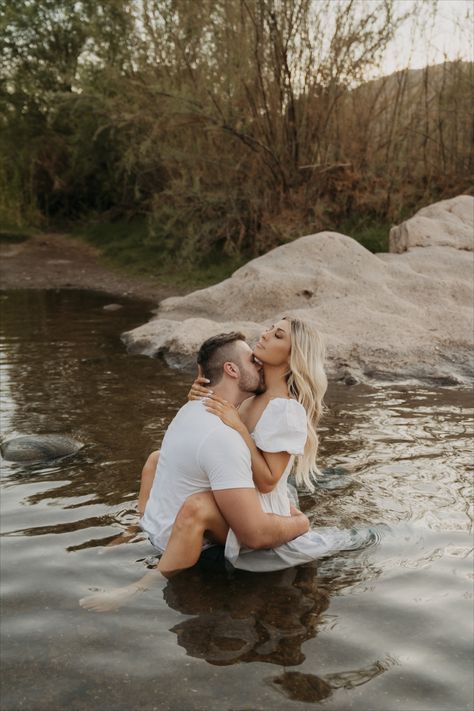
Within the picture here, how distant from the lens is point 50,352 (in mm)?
10367

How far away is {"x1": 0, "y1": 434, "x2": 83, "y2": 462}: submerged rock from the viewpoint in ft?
20.0

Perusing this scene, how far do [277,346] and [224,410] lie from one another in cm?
52

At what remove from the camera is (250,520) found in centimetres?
397

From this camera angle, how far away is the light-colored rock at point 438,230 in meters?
11.9

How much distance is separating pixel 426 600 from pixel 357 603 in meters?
0.32

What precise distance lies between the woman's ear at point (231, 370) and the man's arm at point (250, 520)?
61cm

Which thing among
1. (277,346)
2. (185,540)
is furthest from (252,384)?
(185,540)

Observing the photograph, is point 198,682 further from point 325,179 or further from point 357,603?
point 325,179

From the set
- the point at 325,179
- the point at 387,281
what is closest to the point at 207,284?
the point at 325,179

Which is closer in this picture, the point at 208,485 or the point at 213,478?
the point at 213,478

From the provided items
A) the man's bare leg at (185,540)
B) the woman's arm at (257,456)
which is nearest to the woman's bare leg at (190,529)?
the man's bare leg at (185,540)

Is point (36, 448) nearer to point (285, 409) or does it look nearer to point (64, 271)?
point (285, 409)

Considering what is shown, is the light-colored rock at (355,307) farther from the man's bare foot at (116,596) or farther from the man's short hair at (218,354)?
the man's bare foot at (116,596)

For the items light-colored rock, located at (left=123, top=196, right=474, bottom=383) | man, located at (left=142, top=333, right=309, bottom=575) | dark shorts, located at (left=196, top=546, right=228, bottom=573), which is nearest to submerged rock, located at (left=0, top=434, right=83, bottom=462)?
man, located at (left=142, top=333, right=309, bottom=575)
